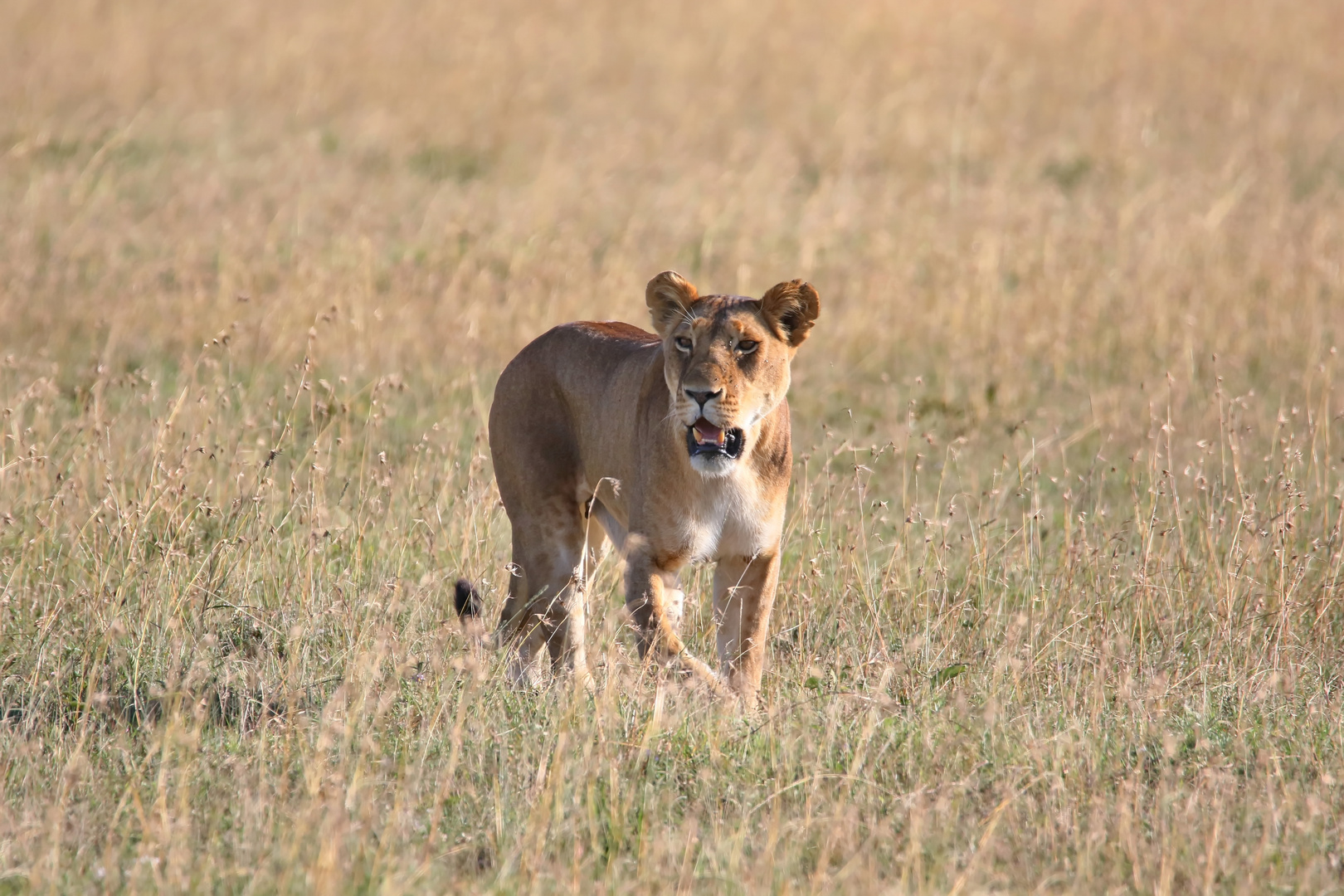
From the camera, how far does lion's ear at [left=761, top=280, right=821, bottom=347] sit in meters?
5.12

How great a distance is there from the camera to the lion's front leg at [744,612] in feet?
17.4

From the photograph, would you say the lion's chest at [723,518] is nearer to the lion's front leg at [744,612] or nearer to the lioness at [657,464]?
the lioness at [657,464]

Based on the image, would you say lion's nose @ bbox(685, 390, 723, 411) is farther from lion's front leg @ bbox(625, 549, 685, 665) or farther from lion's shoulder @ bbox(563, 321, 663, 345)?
lion's shoulder @ bbox(563, 321, 663, 345)

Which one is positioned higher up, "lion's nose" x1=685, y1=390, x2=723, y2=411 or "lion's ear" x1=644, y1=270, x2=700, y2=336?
"lion's ear" x1=644, y1=270, x2=700, y2=336

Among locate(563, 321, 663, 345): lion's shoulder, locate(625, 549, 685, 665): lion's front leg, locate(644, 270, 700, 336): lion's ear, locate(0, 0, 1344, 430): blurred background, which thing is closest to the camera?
locate(625, 549, 685, 665): lion's front leg

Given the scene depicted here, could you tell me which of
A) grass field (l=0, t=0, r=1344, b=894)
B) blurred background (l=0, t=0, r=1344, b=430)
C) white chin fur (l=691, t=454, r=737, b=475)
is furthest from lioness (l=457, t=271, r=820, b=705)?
blurred background (l=0, t=0, r=1344, b=430)

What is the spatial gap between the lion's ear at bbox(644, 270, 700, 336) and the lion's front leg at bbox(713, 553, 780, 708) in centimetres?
86

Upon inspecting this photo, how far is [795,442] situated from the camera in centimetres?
912

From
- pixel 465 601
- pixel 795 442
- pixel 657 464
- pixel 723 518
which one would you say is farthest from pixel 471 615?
pixel 795 442

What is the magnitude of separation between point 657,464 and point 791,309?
0.70 metres

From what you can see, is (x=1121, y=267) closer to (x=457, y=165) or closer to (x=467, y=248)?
(x=467, y=248)

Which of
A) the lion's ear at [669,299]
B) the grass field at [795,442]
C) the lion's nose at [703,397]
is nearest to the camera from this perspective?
the grass field at [795,442]

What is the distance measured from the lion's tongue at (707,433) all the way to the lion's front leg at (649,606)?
48 centimetres

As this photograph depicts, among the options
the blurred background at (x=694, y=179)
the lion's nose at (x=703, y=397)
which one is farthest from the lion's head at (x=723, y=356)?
the blurred background at (x=694, y=179)
